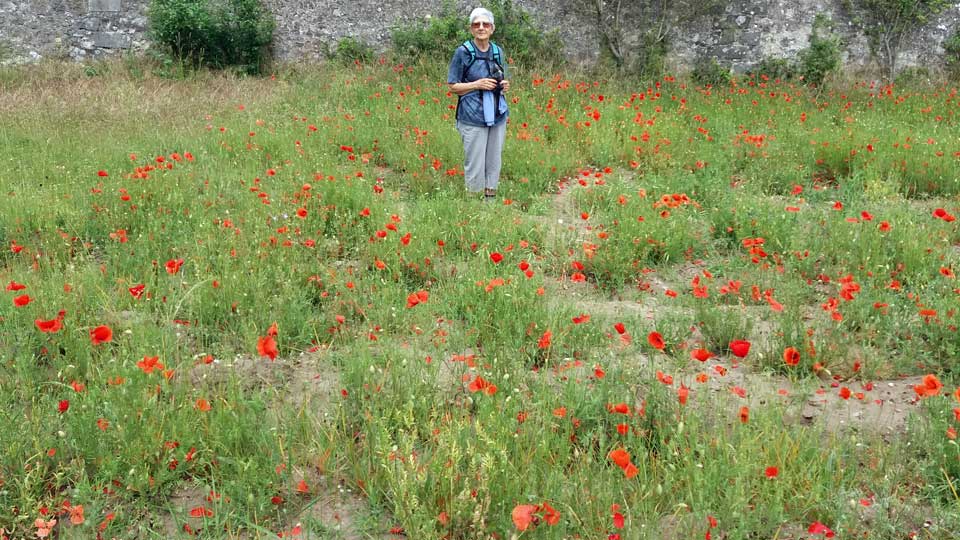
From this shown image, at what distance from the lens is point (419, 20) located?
1220cm

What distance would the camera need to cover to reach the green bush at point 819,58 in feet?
38.2

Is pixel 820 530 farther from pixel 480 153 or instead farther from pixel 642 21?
pixel 642 21

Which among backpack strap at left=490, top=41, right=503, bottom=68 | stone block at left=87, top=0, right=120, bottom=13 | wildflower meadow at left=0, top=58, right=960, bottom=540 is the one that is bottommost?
wildflower meadow at left=0, top=58, right=960, bottom=540

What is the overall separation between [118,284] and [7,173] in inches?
132

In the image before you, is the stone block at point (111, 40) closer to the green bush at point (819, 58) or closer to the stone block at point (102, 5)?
the stone block at point (102, 5)

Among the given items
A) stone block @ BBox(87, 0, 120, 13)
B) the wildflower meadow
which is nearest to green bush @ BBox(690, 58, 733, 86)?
the wildflower meadow

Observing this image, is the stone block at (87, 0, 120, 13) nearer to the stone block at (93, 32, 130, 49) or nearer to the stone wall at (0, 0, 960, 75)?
the stone wall at (0, 0, 960, 75)

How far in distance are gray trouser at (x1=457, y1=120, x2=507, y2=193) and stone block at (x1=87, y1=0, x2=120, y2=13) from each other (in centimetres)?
887

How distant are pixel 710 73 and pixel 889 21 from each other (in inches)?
115

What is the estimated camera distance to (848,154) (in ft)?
24.4

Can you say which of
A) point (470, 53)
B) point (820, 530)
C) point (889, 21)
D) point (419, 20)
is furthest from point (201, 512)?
point (889, 21)

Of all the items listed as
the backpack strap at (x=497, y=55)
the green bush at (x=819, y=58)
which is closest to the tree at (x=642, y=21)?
the green bush at (x=819, y=58)

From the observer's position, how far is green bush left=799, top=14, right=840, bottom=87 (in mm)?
11654

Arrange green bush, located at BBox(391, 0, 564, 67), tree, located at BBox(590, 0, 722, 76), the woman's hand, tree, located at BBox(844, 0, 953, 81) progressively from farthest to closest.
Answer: tree, located at BBox(590, 0, 722, 76)
tree, located at BBox(844, 0, 953, 81)
green bush, located at BBox(391, 0, 564, 67)
the woman's hand
